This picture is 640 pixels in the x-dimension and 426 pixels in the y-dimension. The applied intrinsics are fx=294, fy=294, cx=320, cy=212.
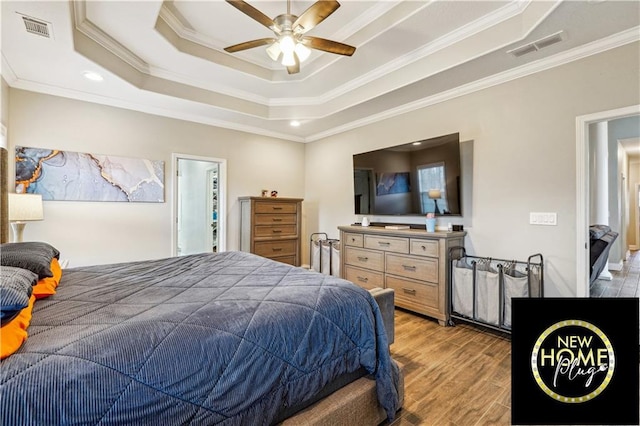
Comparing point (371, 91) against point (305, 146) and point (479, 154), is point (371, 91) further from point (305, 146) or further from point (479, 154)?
point (305, 146)

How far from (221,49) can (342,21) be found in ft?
4.66

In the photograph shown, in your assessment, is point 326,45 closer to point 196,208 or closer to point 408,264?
point 408,264

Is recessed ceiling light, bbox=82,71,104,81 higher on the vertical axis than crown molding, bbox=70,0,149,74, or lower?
lower

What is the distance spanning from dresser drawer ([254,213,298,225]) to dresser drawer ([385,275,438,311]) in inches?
76.4

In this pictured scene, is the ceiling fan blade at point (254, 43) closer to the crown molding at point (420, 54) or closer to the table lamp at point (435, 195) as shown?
the crown molding at point (420, 54)

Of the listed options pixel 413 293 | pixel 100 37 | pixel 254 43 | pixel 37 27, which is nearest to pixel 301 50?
pixel 254 43

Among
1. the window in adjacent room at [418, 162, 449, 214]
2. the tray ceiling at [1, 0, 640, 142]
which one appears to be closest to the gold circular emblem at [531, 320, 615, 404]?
the tray ceiling at [1, 0, 640, 142]

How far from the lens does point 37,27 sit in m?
2.26

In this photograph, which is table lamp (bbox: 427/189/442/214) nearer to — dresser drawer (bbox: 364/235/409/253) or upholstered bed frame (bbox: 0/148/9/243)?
dresser drawer (bbox: 364/235/409/253)

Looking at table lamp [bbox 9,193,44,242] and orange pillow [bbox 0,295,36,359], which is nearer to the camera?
orange pillow [bbox 0,295,36,359]

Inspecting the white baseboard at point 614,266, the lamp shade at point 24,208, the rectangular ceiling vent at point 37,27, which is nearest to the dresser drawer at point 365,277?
the lamp shade at point 24,208

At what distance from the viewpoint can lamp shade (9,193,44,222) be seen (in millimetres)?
2674

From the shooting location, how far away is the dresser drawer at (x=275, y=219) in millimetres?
4512

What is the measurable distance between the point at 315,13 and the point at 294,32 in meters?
0.27
